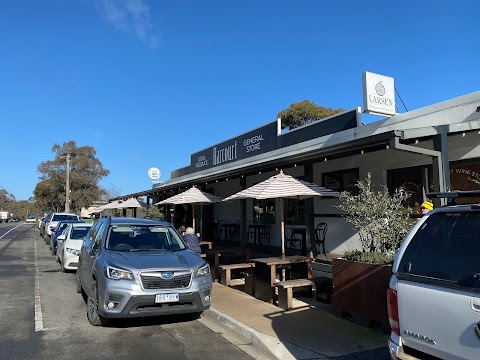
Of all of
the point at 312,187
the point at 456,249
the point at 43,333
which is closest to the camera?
the point at 456,249

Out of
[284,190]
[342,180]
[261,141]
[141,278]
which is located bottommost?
[141,278]

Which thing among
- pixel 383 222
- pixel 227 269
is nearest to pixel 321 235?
pixel 227 269

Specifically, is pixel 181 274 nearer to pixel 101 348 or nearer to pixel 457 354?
pixel 101 348

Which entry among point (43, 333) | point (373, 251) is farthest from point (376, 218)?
point (43, 333)

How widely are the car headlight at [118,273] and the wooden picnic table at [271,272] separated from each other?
9.28 feet

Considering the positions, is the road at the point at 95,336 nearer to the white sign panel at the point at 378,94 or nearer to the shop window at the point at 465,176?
the shop window at the point at 465,176

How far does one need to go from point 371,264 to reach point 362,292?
476 mm

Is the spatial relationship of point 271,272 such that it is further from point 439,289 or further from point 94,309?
point 439,289

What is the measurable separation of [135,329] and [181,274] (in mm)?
1115

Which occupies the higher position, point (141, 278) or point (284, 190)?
point (284, 190)

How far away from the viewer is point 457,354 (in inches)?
108

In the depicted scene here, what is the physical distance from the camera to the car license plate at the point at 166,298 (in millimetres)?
5926

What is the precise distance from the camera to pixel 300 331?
6.02 metres

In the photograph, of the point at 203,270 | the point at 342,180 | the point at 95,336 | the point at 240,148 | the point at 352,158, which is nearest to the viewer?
the point at 95,336
